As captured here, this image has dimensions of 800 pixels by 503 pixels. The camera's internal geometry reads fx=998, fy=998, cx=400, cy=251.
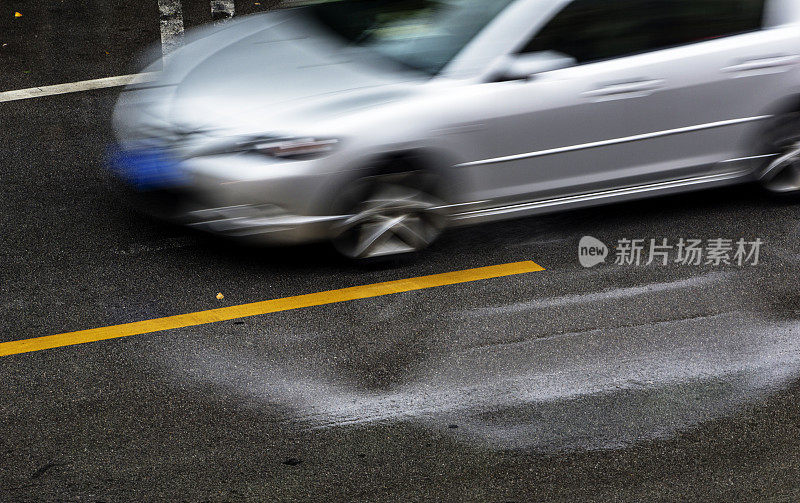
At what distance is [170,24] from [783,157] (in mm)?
6014

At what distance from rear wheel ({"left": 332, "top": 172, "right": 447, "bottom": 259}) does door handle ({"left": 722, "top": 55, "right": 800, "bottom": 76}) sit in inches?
77.4

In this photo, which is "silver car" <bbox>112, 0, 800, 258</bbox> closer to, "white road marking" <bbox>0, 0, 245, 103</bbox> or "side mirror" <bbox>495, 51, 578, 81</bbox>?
"side mirror" <bbox>495, 51, 578, 81</bbox>

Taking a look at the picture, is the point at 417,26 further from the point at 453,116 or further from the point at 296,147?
the point at 296,147

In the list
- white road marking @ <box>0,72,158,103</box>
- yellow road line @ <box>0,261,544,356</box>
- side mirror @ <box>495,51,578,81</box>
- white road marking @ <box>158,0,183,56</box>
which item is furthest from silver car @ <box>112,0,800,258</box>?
white road marking @ <box>158,0,183,56</box>

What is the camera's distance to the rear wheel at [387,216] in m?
5.58

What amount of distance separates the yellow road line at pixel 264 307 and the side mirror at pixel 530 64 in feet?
3.59

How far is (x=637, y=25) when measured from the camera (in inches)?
230

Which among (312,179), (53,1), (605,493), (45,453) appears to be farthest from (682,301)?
(53,1)

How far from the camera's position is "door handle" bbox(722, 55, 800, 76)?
19.6 ft

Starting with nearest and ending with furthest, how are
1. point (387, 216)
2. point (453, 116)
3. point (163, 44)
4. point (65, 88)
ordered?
point (453, 116) < point (387, 216) < point (65, 88) < point (163, 44)

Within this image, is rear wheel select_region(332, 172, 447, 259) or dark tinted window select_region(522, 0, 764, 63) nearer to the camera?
rear wheel select_region(332, 172, 447, 259)

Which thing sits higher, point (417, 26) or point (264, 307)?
point (417, 26)

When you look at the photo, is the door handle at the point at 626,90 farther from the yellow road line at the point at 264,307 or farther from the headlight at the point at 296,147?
the headlight at the point at 296,147

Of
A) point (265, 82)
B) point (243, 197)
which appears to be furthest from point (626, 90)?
point (243, 197)
